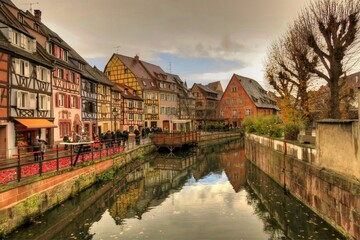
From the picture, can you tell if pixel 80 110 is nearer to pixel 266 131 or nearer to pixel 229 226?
pixel 266 131

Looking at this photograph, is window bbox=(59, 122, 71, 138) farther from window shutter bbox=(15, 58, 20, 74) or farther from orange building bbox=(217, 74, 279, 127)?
orange building bbox=(217, 74, 279, 127)

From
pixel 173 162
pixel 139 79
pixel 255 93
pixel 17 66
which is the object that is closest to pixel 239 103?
pixel 255 93

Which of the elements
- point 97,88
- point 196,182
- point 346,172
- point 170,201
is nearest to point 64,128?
point 97,88

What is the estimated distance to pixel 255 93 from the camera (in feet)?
255

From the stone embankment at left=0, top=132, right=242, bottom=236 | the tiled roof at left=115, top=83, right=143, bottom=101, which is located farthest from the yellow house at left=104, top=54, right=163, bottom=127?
the stone embankment at left=0, top=132, right=242, bottom=236

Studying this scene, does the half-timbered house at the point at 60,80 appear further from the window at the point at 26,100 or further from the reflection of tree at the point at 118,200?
the reflection of tree at the point at 118,200

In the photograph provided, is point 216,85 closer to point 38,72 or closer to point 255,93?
point 255,93

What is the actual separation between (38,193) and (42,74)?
15.0 m

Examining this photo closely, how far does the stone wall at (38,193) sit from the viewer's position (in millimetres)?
10898

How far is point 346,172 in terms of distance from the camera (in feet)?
34.1

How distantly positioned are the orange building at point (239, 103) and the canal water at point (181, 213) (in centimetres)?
5068

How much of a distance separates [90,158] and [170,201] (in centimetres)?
624

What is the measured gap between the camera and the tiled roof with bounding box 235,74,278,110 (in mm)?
74312

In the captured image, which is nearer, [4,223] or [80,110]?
[4,223]
